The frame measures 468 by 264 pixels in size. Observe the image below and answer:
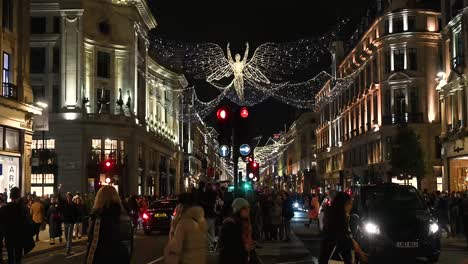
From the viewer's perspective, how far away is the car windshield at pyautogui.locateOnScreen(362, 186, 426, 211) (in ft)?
59.8

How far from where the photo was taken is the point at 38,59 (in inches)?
2211

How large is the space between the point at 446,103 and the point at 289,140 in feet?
365

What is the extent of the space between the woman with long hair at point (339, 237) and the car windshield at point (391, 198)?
782 cm

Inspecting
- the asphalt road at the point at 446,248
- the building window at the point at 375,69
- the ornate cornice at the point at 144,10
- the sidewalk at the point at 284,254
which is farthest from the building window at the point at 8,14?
the building window at the point at 375,69

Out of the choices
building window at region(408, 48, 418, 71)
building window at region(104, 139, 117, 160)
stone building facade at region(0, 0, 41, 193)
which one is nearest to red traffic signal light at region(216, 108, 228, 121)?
stone building facade at region(0, 0, 41, 193)

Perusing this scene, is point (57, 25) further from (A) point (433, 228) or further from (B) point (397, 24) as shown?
(A) point (433, 228)

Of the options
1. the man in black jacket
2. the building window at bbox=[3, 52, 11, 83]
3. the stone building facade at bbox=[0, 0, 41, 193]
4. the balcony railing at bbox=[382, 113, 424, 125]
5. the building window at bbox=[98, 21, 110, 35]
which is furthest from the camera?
the balcony railing at bbox=[382, 113, 424, 125]

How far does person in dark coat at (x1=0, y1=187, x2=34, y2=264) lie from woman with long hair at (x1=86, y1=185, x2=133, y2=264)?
668cm

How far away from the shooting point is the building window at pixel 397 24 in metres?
60.4

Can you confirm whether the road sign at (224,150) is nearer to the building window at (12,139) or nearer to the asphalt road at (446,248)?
the asphalt road at (446,248)

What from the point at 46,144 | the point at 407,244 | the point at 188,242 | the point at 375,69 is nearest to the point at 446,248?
the point at 407,244

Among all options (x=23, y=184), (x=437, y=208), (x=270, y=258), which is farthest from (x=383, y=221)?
Result: (x=23, y=184)

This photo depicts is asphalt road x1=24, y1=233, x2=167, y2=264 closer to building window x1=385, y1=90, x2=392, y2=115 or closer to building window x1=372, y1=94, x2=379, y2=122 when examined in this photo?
building window x1=385, y1=90, x2=392, y2=115

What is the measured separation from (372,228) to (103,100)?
42.8 m
